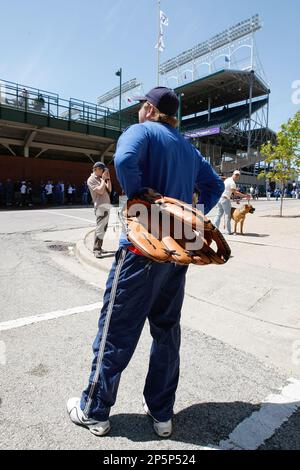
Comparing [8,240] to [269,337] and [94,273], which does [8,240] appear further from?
[269,337]

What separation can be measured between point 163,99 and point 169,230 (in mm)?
819

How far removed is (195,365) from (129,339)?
4.02ft

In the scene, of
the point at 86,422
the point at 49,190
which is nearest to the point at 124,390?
the point at 86,422

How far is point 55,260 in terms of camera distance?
7.28m

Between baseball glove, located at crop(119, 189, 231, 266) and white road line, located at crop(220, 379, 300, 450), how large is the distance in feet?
3.78

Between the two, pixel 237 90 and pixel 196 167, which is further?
pixel 237 90

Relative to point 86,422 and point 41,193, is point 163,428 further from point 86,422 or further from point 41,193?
point 41,193

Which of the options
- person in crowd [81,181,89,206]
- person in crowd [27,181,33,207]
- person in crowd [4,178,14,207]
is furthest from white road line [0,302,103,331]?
person in crowd [81,181,89,206]

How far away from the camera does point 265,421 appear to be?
2.45 m

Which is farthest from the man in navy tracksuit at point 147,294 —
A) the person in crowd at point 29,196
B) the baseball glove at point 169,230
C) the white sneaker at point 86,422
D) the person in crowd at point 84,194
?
the person in crowd at point 84,194

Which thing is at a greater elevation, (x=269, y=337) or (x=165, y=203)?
(x=165, y=203)

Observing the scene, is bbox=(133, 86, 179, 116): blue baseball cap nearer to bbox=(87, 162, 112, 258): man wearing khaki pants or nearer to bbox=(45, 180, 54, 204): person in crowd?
bbox=(87, 162, 112, 258): man wearing khaki pants

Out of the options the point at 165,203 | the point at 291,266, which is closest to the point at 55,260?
the point at 291,266

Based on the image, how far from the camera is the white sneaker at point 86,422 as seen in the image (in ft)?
7.33
